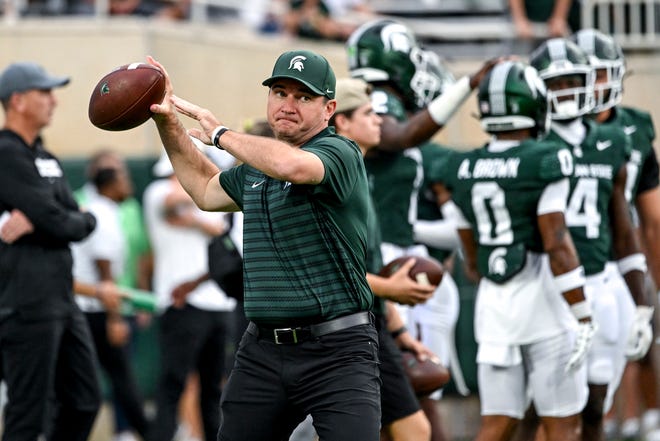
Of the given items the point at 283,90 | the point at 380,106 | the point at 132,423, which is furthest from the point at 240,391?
the point at 132,423

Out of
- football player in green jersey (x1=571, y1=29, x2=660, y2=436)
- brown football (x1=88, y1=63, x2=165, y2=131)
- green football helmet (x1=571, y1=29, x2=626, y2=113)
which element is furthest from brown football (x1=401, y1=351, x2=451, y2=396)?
brown football (x1=88, y1=63, x2=165, y2=131)

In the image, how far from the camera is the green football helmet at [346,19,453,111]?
8234 millimetres

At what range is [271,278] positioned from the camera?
5273 mm

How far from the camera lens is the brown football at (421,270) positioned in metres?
6.64

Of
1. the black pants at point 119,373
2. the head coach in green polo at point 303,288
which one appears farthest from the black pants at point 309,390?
the black pants at point 119,373

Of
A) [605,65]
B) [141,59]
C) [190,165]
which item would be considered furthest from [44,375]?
[141,59]

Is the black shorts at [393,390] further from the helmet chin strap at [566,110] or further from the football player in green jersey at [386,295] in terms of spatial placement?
the helmet chin strap at [566,110]

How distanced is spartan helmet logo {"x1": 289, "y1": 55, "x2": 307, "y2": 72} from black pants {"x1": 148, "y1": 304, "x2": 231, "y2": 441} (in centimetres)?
393

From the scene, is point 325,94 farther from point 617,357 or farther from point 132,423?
point 132,423

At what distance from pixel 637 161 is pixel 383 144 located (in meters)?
1.52

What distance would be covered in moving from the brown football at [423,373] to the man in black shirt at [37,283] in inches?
64.0

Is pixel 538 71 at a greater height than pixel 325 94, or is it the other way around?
pixel 325 94

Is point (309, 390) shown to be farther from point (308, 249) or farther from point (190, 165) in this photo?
point (190, 165)

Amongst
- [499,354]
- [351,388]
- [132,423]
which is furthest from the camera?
[132,423]
